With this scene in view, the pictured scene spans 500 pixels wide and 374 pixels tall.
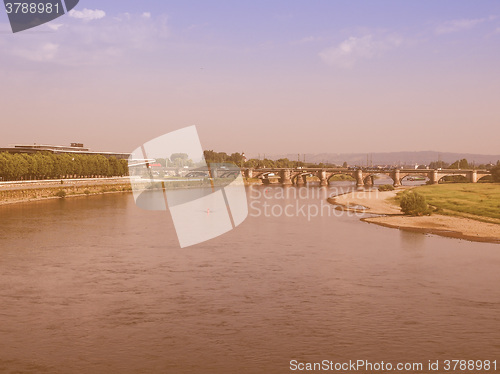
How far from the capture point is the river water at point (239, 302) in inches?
891

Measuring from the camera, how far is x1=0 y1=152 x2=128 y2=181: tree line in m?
122

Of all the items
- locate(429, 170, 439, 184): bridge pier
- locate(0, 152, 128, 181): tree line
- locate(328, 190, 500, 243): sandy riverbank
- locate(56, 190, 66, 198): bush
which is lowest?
locate(328, 190, 500, 243): sandy riverbank

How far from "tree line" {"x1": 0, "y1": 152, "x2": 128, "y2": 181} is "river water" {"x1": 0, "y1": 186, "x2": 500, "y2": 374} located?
7414 cm

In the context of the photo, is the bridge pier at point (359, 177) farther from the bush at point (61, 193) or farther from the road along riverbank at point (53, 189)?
the bush at point (61, 193)

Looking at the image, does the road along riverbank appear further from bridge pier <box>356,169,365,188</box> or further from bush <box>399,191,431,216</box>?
bridge pier <box>356,169,365,188</box>

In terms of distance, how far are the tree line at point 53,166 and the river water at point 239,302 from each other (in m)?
74.1

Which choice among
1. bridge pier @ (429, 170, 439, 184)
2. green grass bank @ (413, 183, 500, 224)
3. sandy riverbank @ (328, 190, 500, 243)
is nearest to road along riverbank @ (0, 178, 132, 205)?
sandy riverbank @ (328, 190, 500, 243)

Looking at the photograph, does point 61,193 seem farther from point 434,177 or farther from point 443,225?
point 434,177

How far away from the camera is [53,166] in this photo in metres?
139

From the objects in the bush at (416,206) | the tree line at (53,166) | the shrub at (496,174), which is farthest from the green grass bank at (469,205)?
the tree line at (53,166)

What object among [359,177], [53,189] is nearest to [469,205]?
[53,189]

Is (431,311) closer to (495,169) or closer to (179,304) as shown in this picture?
(179,304)

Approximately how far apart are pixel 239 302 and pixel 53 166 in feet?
394

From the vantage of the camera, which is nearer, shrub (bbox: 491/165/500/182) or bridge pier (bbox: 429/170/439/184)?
shrub (bbox: 491/165/500/182)
